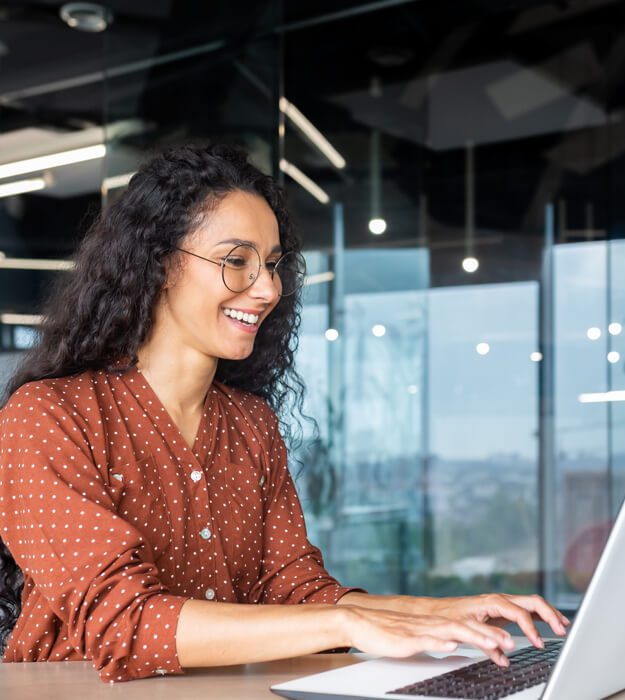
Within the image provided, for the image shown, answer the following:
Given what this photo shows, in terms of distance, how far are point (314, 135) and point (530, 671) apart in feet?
13.5

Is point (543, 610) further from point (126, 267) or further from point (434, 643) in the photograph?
point (126, 267)

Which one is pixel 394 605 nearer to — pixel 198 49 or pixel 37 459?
pixel 37 459

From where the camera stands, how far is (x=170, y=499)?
1.60 m

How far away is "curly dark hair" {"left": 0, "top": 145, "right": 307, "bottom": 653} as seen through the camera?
5.54ft

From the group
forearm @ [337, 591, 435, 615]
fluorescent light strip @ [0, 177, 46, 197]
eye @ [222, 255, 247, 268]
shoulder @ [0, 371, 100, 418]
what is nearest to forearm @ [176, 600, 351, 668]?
forearm @ [337, 591, 435, 615]

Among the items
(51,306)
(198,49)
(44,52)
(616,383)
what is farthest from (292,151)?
(51,306)

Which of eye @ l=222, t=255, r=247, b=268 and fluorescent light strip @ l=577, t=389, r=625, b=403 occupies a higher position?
eye @ l=222, t=255, r=247, b=268

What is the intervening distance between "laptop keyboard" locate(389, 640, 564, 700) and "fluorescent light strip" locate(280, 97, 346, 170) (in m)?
3.95

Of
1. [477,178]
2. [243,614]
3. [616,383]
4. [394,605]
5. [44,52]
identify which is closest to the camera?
[243,614]

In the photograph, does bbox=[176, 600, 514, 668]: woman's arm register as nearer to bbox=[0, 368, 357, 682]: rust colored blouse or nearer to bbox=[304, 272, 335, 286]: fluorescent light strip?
bbox=[0, 368, 357, 682]: rust colored blouse

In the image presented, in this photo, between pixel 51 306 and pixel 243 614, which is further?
pixel 51 306

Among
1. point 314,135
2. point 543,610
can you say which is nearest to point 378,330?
point 314,135

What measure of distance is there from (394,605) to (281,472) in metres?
0.42

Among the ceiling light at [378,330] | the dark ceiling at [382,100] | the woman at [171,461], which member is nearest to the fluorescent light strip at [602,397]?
the dark ceiling at [382,100]
